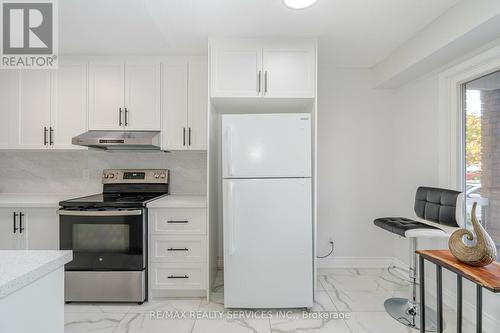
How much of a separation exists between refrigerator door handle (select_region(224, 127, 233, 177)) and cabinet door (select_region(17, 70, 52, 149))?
190 cm

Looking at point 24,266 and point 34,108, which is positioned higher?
point 34,108

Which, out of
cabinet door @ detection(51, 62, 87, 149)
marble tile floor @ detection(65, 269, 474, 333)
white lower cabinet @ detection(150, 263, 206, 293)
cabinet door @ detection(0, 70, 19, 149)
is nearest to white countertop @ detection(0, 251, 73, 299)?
marble tile floor @ detection(65, 269, 474, 333)

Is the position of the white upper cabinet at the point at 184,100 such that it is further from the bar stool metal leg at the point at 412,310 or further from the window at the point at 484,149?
the window at the point at 484,149

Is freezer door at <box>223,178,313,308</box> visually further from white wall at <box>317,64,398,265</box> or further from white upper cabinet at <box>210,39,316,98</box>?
white wall at <box>317,64,398,265</box>

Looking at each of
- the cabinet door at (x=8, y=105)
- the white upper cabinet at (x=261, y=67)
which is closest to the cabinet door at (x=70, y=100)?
the cabinet door at (x=8, y=105)

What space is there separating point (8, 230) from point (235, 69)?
249 cm

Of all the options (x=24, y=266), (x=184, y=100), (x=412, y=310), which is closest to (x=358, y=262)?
(x=412, y=310)

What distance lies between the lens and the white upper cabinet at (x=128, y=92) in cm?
256

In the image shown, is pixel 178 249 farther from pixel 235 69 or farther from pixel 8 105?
pixel 8 105

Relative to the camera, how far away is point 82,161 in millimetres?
2924

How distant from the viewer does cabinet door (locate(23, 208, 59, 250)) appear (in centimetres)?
233

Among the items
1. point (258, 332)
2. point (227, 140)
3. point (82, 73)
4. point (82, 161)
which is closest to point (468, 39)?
point (227, 140)

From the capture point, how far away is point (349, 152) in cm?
297

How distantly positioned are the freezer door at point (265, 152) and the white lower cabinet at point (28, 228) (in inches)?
66.4
